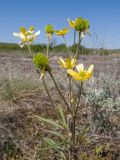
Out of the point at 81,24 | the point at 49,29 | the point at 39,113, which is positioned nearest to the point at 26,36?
the point at 49,29

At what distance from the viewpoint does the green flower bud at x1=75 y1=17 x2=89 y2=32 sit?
2.55m

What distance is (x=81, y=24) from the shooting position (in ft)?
8.36

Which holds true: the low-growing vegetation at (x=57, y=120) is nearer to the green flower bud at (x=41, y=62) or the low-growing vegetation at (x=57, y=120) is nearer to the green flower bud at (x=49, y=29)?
the green flower bud at (x=49, y=29)

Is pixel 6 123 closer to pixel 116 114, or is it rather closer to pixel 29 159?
pixel 29 159

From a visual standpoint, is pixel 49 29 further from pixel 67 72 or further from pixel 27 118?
pixel 27 118

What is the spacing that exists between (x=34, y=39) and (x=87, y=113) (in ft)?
4.51

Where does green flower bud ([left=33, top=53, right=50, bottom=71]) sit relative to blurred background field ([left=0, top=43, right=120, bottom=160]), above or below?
above

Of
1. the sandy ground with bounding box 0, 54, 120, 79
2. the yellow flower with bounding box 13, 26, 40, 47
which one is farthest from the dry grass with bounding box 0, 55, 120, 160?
the yellow flower with bounding box 13, 26, 40, 47

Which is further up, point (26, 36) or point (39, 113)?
point (26, 36)

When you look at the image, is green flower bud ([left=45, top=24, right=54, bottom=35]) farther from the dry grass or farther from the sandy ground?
the sandy ground

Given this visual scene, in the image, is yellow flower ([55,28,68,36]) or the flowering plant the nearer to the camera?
the flowering plant

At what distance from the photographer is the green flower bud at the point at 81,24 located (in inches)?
100

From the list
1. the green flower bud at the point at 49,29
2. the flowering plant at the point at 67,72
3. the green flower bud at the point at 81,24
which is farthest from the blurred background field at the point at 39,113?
the green flower bud at the point at 81,24

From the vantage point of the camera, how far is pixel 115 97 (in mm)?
4160
